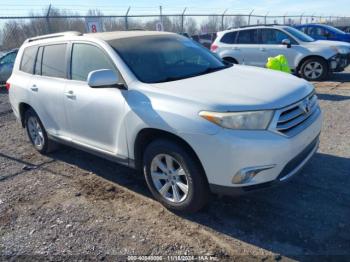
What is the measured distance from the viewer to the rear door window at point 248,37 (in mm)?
11164

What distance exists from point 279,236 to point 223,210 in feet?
2.24

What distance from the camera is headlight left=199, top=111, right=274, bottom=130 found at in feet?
9.86

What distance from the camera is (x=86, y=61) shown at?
168 inches

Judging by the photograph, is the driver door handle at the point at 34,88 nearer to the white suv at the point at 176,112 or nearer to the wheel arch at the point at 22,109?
the white suv at the point at 176,112

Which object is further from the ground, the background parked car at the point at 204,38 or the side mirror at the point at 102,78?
the side mirror at the point at 102,78

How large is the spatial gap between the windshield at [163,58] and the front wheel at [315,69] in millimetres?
6574

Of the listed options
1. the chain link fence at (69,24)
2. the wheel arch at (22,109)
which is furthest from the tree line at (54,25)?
the wheel arch at (22,109)

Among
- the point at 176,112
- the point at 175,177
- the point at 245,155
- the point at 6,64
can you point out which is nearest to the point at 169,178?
the point at 175,177

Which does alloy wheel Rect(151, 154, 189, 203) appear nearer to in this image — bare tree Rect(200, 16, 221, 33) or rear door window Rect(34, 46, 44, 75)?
rear door window Rect(34, 46, 44, 75)

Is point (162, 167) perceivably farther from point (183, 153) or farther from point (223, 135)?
point (223, 135)

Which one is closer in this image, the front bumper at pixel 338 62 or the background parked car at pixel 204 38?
the front bumper at pixel 338 62

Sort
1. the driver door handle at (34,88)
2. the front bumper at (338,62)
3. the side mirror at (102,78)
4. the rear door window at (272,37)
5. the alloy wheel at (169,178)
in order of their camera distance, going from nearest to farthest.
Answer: the alloy wheel at (169,178)
the side mirror at (102,78)
the driver door handle at (34,88)
the front bumper at (338,62)
the rear door window at (272,37)

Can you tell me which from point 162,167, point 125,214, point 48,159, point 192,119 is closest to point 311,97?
point 192,119

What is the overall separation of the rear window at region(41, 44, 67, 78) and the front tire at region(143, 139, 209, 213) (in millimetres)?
1876
